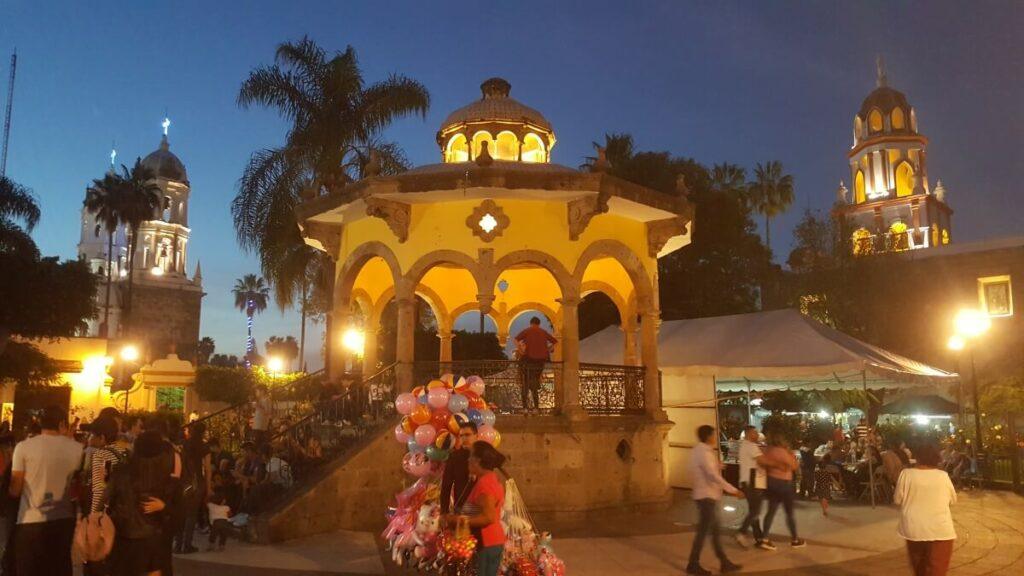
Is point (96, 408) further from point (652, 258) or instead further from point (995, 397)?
point (995, 397)

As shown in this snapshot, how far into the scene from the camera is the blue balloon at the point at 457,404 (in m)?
8.48

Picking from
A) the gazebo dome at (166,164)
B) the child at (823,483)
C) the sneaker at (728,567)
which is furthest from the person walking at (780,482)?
the gazebo dome at (166,164)

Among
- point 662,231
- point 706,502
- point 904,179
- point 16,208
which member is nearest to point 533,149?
point 662,231

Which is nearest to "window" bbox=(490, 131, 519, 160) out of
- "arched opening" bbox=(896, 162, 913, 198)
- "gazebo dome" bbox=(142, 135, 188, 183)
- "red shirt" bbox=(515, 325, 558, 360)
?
"red shirt" bbox=(515, 325, 558, 360)

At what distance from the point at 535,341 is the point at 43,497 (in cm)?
847

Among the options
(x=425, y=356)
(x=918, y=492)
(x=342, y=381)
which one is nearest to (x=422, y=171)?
(x=342, y=381)

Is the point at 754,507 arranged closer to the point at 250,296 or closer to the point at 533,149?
the point at 533,149

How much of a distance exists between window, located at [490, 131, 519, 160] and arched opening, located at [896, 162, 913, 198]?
43.0m

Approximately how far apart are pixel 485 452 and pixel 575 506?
22.5 feet

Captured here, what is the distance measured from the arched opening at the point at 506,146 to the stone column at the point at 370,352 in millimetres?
4916

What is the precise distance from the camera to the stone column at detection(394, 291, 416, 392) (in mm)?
12922

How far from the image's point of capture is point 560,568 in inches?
285

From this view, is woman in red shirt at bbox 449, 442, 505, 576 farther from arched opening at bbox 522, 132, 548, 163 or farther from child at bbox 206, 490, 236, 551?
arched opening at bbox 522, 132, 548, 163

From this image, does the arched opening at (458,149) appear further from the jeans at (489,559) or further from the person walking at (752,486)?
the jeans at (489,559)
